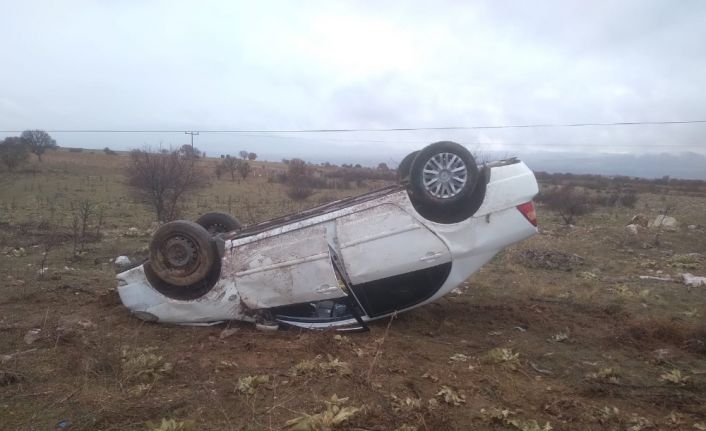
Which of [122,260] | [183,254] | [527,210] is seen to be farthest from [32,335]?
[527,210]

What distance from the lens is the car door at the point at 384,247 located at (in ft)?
16.4

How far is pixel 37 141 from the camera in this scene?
4200 cm

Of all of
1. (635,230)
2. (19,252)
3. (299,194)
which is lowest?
(19,252)

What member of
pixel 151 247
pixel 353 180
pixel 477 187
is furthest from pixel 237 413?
pixel 353 180

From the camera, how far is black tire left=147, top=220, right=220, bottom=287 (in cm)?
511

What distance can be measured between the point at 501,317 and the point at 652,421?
2.56m

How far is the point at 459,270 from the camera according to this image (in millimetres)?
5184

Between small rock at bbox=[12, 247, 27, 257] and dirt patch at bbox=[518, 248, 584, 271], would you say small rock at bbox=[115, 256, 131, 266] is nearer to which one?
small rock at bbox=[12, 247, 27, 257]

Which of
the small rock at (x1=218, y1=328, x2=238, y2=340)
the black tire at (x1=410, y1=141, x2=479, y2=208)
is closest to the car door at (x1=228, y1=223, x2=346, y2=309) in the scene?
the small rock at (x1=218, y1=328, x2=238, y2=340)

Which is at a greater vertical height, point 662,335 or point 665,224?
point 665,224

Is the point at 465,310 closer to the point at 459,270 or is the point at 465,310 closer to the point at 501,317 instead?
the point at 501,317

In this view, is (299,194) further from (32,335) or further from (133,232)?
(32,335)

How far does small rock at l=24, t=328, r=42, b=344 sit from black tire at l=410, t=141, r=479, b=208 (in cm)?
410

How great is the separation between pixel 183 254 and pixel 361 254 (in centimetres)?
189
